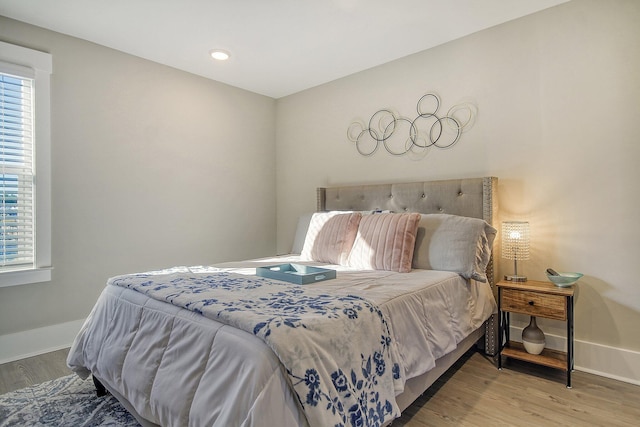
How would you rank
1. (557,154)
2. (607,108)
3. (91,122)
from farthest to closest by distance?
(91,122), (557,154), (607,108)

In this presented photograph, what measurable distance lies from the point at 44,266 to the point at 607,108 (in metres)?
4.22

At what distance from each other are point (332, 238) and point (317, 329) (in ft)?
5.18

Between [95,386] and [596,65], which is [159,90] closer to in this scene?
[95,386]

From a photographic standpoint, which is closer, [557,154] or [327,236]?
[557,154]

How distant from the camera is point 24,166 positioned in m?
2.67

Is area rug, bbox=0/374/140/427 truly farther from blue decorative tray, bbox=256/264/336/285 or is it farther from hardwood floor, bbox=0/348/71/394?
blue decorative tray, bbox=256/264/336/285

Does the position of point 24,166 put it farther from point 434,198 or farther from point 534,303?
point 534,303

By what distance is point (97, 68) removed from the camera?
9.80ft

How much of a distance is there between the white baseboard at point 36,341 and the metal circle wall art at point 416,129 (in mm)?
3069

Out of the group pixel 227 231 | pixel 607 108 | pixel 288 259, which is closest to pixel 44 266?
pixel 227 231

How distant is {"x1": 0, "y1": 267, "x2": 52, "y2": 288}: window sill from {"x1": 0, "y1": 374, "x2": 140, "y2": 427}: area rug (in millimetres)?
852

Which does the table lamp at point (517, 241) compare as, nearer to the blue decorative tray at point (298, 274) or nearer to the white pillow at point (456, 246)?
Result: the white pillow at point (456, 246)

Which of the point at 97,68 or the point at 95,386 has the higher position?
the point at 97,68

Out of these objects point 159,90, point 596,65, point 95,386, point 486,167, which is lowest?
point 95,386
